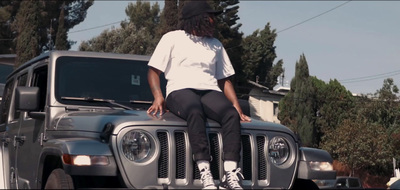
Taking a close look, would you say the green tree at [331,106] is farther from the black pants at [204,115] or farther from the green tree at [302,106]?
the black pants at [204,115]

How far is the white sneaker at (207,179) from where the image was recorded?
18.3 ft

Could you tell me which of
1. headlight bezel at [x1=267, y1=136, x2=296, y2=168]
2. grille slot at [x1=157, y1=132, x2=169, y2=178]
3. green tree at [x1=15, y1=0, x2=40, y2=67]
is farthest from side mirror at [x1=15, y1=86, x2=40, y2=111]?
green tree at [x1=15, y1=0, x2=40, y2=67]

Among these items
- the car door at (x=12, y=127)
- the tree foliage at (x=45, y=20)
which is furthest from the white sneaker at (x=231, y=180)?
the tree foliage at (x=45, y=20)

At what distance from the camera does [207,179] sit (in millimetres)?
5590

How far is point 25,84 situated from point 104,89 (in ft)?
3.08

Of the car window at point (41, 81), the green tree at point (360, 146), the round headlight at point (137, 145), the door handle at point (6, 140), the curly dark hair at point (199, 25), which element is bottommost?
the green tree at point (360, 146)

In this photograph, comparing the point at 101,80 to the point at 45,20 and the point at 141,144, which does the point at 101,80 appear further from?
the point at 45,20

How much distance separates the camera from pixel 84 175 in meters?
5.70

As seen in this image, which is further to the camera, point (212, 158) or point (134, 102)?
point (134, 102)

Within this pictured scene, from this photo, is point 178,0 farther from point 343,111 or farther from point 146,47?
point 343,111

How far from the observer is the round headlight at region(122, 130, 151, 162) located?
5668 millimetres

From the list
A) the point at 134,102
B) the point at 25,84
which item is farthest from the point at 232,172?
the point at 25,84

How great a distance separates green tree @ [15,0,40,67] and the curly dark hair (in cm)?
4113

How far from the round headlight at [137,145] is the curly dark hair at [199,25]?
107cm
